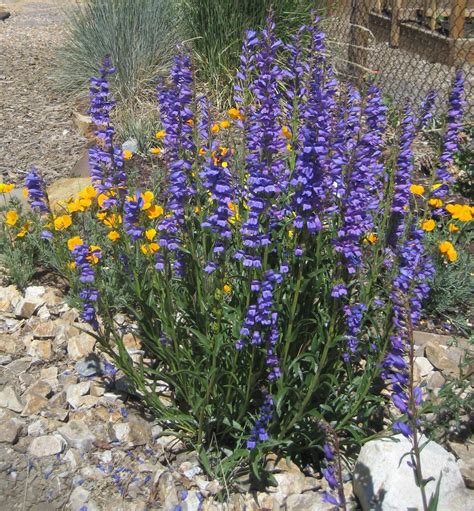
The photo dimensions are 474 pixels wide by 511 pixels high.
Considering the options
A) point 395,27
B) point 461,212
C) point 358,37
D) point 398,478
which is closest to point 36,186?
point 398,478

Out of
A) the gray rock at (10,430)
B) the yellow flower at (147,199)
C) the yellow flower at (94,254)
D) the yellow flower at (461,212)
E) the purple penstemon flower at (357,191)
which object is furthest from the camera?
the yellow flower at (461,212)

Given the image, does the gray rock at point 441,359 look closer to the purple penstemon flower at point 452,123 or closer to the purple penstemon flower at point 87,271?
the purple penstemon flower at point 452,123

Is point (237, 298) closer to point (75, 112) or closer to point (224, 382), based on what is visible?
point (224, 382)

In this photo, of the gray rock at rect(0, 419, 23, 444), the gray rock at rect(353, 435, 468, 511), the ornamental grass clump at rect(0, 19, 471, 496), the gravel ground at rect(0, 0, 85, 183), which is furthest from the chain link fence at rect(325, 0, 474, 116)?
the gray rock at rect(0, 419, 23, 444)

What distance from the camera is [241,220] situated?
296 centimetres

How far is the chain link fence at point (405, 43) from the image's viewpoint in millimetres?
7316

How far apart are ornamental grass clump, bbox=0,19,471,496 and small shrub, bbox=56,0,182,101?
4.34 metres

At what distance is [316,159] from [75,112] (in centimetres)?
536

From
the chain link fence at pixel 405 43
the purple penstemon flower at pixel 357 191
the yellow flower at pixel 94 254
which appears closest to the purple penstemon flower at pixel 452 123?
the purple penstemon flower at pixel 357 191

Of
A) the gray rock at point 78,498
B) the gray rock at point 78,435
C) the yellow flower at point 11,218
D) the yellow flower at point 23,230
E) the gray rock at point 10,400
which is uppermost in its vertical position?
the yellow flower at point 11,218

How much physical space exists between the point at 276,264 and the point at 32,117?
5.30 meters

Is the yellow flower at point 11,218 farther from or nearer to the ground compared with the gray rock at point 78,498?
farther from the ground

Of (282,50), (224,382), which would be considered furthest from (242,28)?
(224,382)

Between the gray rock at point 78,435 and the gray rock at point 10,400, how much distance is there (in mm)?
266
